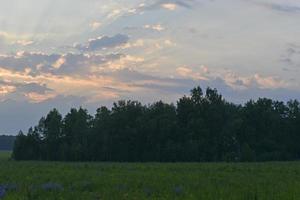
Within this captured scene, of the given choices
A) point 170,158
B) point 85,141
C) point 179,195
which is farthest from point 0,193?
point 85,141

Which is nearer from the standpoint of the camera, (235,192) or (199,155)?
(235,192)

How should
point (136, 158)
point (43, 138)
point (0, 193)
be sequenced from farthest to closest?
point (43, 138)
point (136, 158)
point (0, 193)

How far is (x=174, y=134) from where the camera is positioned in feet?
316

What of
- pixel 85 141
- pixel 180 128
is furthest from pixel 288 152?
pixel 85 141

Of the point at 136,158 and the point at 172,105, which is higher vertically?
the point at 172,105

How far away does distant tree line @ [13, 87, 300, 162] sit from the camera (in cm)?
9481

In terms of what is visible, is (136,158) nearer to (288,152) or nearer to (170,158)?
(170,158)

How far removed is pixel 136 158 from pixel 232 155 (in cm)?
1711

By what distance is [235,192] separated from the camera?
16797mm

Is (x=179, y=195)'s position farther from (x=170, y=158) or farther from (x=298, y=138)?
(x=298, y=138)

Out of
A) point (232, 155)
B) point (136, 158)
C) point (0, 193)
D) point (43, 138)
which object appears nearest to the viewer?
point (0, 193)

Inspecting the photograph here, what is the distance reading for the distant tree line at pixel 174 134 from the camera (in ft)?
311

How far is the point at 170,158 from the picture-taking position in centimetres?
9256

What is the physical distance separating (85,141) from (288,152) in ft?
120
